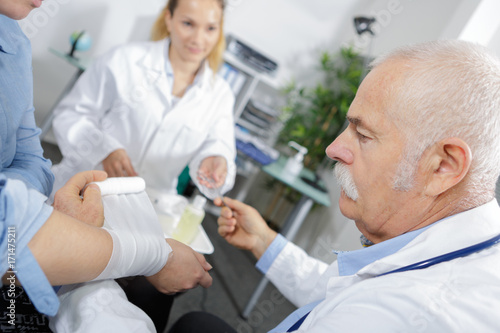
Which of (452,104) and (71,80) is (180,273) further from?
(71,80)

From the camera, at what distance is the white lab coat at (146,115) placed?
4.89 ft

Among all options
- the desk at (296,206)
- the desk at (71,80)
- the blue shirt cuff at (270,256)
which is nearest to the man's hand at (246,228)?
the blue shirt cuff at (270,256)

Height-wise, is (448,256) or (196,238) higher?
(448,256)

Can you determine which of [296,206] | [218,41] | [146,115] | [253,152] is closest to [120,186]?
[146,115]

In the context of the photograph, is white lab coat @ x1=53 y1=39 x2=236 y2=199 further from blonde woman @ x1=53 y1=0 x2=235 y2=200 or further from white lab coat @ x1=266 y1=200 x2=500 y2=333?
Answer: white lab coat @ x1=266 y1=200 x2=500 y2=333

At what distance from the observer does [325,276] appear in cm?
109

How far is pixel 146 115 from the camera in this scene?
157 cm

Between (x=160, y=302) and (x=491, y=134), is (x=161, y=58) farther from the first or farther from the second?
(x=491, y=134)

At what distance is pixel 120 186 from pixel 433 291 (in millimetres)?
617

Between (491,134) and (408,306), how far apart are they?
377mm

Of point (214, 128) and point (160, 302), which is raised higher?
point (214, 128)

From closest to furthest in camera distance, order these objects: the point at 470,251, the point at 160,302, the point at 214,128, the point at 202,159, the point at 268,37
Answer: the point at 470,251
the point at 160,302
the point at 202,159
the point at 214,128
the point at 268,37

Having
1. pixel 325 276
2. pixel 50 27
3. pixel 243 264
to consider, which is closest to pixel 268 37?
pixel 50 27

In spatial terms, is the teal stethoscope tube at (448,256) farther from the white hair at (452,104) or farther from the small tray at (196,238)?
the small tray at (196,238)
